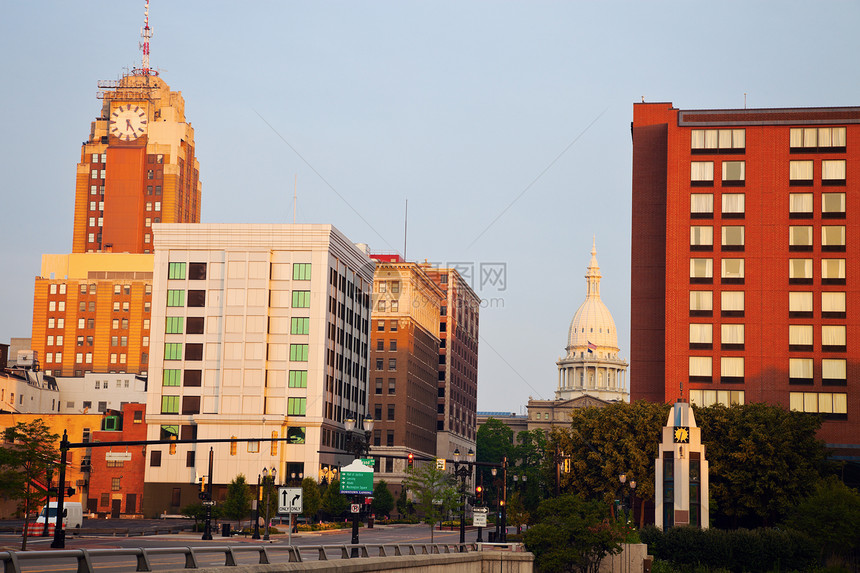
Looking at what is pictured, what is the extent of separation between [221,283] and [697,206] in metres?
49.3

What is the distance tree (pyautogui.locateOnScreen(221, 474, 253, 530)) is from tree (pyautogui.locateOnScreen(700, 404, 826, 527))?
3927 centimetres

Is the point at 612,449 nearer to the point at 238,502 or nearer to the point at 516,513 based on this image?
the point at 516,513

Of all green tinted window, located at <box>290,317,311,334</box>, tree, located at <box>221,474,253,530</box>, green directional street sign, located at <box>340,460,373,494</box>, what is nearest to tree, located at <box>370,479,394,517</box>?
green tinted window, located at <box>290,317,311,334</box>

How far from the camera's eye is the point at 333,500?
336ft

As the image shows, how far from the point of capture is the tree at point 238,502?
92375 millimetres

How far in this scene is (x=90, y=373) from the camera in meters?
168

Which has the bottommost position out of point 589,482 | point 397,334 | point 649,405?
point 589,482

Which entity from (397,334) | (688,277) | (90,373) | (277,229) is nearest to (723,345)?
(688,277)

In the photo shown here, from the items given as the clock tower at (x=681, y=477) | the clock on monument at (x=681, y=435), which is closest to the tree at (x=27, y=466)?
the clock tower at (x=681, y=477)

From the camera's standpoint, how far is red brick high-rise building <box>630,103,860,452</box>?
9812cm

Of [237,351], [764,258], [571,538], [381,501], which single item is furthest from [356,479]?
[381,501]

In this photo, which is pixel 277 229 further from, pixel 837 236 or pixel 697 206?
pixel 837 236

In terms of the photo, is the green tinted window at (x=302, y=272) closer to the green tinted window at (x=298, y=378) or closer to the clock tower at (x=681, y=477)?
the green tinted window at (x=298, y=378)

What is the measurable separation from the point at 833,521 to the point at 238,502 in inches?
1965
